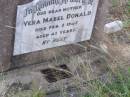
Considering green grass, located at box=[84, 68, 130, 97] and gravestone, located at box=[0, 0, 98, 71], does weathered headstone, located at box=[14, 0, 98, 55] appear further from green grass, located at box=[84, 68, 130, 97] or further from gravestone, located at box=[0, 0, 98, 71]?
green grass, located at box=[84, 68, 130, 97]

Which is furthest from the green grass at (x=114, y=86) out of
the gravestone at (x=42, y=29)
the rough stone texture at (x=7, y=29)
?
the rough stone texture at (x=7, y=29)

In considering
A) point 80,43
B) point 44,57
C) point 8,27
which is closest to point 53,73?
point 44,57

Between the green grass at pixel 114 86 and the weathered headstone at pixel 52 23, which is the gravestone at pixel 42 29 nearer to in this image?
the weathered headstone at pixel 52 23

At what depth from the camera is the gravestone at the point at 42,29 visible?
2914 mm

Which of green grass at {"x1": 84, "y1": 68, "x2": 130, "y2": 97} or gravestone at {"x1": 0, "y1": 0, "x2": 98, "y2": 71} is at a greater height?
gravestone at {"x1": 0, "y1": 0, "x2": 98, "y2": 71}

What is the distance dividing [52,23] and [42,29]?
0.30ft

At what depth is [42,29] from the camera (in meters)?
3.08

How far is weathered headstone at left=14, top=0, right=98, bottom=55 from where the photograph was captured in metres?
2.95

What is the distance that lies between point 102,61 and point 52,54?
448 millimetres

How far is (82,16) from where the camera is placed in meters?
3.24

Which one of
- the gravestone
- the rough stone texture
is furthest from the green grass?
the rough stone texture

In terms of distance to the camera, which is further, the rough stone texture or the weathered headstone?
the weathered headstone

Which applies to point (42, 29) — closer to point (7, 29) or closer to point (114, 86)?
point (7, 29)

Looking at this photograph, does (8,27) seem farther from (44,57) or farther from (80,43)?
(80,43)
